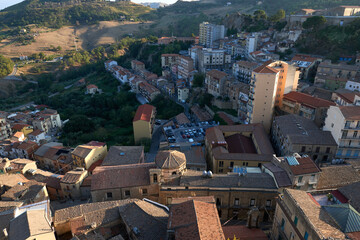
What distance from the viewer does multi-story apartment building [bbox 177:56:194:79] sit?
2854 inches

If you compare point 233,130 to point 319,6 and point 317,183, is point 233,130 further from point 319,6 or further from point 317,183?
point 319,6

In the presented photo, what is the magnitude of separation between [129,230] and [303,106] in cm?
3334

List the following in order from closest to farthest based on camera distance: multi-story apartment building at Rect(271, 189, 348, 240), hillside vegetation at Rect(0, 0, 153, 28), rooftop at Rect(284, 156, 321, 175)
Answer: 1. multi-story apartment building at Rect(271, 189, 348, 240)
2. rooftop at Rect(284, 156, 321, 175)
3. hillside vegetation at Rect(0, 0, 153, 28)

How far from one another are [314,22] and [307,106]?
119 feet

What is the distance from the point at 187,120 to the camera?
55.1m

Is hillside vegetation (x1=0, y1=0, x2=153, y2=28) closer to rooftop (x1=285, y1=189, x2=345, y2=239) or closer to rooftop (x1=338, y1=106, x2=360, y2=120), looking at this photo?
rooftop (x1=338, y1=106, x2=360, y2=120)

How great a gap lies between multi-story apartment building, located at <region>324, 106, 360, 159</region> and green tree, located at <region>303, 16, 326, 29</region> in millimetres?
41597

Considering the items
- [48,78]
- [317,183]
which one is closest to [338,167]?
[317,183]

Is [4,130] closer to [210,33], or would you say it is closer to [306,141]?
[306,141]

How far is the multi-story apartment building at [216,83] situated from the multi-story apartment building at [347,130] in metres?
26.8

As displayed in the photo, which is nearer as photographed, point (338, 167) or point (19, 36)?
point (338, 167)

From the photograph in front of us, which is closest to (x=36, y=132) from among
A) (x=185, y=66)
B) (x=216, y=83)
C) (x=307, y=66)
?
(x=216, y=83)

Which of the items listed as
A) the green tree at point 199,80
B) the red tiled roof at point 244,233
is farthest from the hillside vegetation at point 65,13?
the red tiled roof at point 244,233

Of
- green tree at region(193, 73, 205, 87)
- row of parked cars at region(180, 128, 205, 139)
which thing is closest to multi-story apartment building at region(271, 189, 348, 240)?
row of parked cars at region(180, 128, 205, 139)
